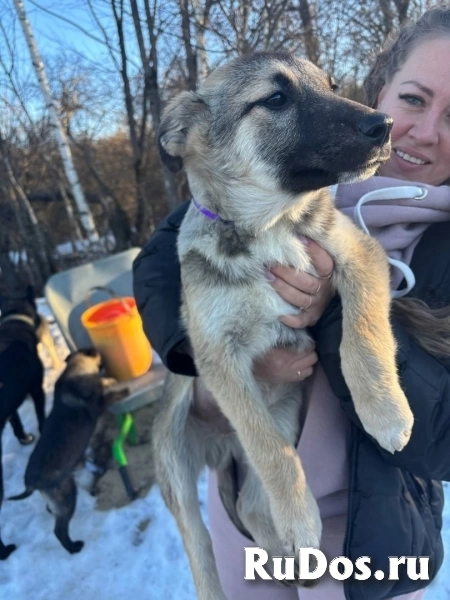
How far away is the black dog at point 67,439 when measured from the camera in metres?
3.35

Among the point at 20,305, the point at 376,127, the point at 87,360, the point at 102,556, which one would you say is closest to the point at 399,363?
the point at 376,127

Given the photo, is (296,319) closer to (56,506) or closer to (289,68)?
(289,68)

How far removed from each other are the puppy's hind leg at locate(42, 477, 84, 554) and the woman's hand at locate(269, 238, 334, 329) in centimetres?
265

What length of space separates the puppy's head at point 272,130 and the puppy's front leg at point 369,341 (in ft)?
0.98

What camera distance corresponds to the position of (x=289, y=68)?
169 centimetres

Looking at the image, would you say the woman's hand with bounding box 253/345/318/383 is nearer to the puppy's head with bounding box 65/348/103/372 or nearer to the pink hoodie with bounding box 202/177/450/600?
the pink hoodie with bounding box 202/177/450/600

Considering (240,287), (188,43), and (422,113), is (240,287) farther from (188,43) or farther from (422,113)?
(188,43)

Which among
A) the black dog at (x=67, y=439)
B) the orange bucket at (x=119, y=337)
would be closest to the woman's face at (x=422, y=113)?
the orange bucket at (x=119, y=337)

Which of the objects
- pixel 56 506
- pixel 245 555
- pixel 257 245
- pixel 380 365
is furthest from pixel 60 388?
pixel 380 365

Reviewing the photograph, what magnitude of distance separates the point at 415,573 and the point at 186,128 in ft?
5.95

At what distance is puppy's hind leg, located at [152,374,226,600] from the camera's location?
1.91m

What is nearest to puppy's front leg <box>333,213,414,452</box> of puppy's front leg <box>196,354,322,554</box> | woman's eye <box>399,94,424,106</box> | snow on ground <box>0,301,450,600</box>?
puppy's front leg <box>196,354,322,554</box>

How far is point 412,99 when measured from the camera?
183 cm

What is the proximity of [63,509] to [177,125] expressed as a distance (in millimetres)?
2947
